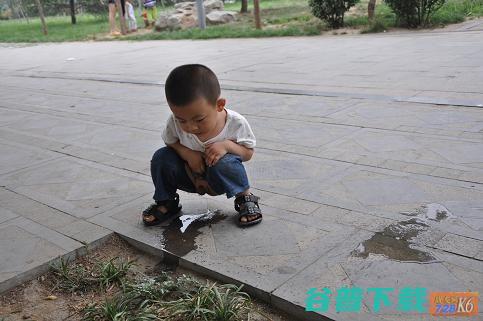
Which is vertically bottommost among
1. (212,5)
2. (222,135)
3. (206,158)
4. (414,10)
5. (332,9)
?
(206,158)

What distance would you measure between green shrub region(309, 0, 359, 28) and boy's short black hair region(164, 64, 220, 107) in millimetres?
10666

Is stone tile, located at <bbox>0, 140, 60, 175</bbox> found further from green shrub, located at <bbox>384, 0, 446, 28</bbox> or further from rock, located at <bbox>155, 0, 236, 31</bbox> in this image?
rock, located at <bbox>155, 0, 236, 31</bbox>

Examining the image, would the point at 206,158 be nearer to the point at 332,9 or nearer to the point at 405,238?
the point at 405,238

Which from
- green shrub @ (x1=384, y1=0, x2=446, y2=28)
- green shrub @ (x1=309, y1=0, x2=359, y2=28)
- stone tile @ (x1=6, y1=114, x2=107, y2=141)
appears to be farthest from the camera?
green shrub @ (x1=309, y1=0, x2=359, y2=28)

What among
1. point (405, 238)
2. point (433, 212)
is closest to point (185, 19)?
point (433, 212)

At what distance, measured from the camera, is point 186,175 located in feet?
9.80

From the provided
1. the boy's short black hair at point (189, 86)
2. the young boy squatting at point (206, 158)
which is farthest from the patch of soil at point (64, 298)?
the boy's short black hair at point (189, 86)

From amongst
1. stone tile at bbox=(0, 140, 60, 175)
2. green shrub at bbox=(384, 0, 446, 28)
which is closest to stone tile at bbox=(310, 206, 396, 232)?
stone tile at bbox=(0, 140, 60, 175)

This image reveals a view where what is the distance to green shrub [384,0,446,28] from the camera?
37.2ft

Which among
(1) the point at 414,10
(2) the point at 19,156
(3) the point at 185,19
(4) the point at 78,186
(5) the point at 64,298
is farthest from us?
(3) the point at 185,19

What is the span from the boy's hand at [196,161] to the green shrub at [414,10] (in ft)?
32.1

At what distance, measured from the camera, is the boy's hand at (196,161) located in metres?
2.89

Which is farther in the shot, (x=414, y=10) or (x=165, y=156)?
(x=414, y=10)

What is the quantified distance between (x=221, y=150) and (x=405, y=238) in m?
1.03
